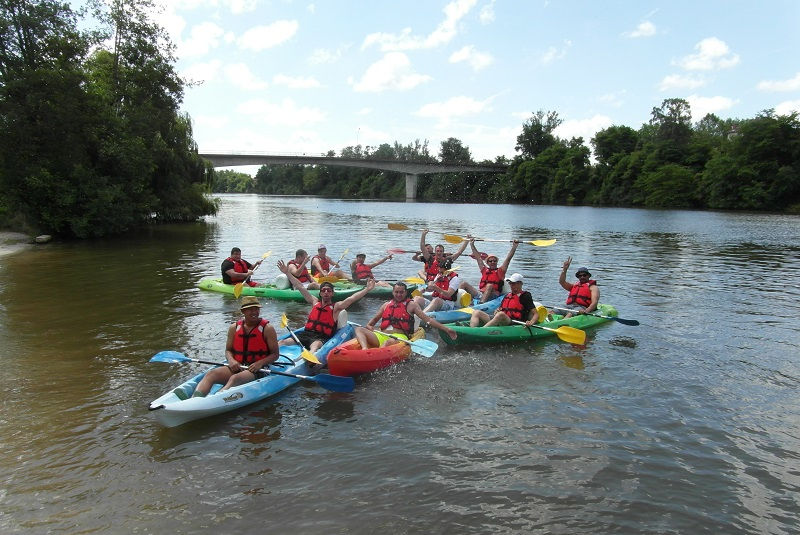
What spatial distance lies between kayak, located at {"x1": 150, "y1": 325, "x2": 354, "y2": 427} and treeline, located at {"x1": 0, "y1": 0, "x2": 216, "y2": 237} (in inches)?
746

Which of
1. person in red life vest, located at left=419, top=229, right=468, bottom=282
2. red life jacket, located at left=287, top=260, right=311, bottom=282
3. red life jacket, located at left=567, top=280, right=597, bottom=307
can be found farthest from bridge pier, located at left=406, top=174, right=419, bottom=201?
red life jacket, located at left=567, top=280, right=597, bottom=307

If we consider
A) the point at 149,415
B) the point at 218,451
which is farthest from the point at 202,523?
the point at 149,415

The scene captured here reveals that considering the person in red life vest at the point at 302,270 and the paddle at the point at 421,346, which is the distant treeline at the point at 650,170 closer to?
the person in red life vest at the point at 302,270

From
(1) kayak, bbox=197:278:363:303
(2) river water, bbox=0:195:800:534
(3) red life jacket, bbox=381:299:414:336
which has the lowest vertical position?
(2) river water, bbox=0:195:800:534

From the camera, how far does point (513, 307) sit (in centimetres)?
937

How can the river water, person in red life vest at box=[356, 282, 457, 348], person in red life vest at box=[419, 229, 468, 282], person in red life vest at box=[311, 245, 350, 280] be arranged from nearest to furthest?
the river water → person in red life vest at box=[356, 282, 457, 348] → person in red life vest at box=[419, 229, 468, 282] → person in red life vest at box=[311, 245, 350, 280]

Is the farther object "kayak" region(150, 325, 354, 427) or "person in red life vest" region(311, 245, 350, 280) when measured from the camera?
"person in red life vest" region(311, 245, 350, 280)

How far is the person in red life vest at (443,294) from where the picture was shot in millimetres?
10438

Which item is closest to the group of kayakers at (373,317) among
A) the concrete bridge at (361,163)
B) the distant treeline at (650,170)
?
the distant treeline at (650,170)

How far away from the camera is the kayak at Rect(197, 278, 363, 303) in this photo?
40.0 ft

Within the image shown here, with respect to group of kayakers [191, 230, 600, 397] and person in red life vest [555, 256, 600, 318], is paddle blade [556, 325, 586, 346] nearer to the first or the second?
group of kayakers [191, 230, 600, 397]

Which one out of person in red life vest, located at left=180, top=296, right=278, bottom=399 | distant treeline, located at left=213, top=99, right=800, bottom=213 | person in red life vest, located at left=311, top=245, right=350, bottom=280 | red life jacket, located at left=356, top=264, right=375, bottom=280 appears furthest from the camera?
distant treeline, located at left=213, top=99, right=800, bottom=213

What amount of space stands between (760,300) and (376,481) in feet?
39.8

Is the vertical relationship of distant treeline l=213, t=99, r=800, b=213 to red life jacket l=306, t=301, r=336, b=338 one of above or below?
above
